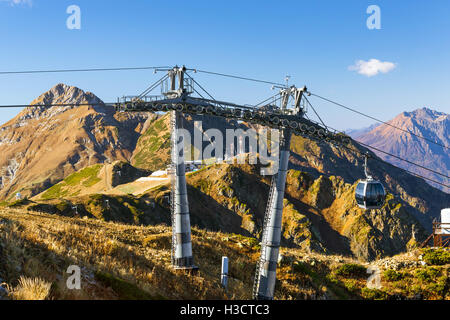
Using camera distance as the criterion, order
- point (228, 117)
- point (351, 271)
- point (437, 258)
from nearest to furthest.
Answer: point (228, 117)
point (351, 271)
point (437, 258)

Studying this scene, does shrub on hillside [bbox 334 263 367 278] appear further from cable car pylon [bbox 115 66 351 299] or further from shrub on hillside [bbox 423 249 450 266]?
cable car pylon [bbox 115 66 351 299]

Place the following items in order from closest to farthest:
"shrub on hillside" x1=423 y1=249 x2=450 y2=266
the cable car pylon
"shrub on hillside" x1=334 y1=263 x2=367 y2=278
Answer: the cable car pylon, "shrub on hillside" x1=334 y1=263 x2=367 y2=278, "shrub on hillside" x1=423 y1=249 x2=450 y2=266

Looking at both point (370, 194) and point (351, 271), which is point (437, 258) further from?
point (370, 194)

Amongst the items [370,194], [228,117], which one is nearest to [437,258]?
[370,194]

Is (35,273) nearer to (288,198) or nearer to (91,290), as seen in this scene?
(91,290)

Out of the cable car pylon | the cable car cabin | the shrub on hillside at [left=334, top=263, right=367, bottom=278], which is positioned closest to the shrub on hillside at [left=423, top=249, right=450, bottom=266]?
the shrub on hillside at [left=334, top=263, right=367, bottom=278]

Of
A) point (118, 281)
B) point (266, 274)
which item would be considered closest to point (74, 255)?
point (118, 281)

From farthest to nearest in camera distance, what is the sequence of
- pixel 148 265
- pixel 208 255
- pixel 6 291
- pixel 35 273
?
pixel 208 255
pixel 148 265
pixel 35 273
pixel 6 291

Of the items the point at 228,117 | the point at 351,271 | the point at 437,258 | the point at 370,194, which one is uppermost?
the point at 228,117
